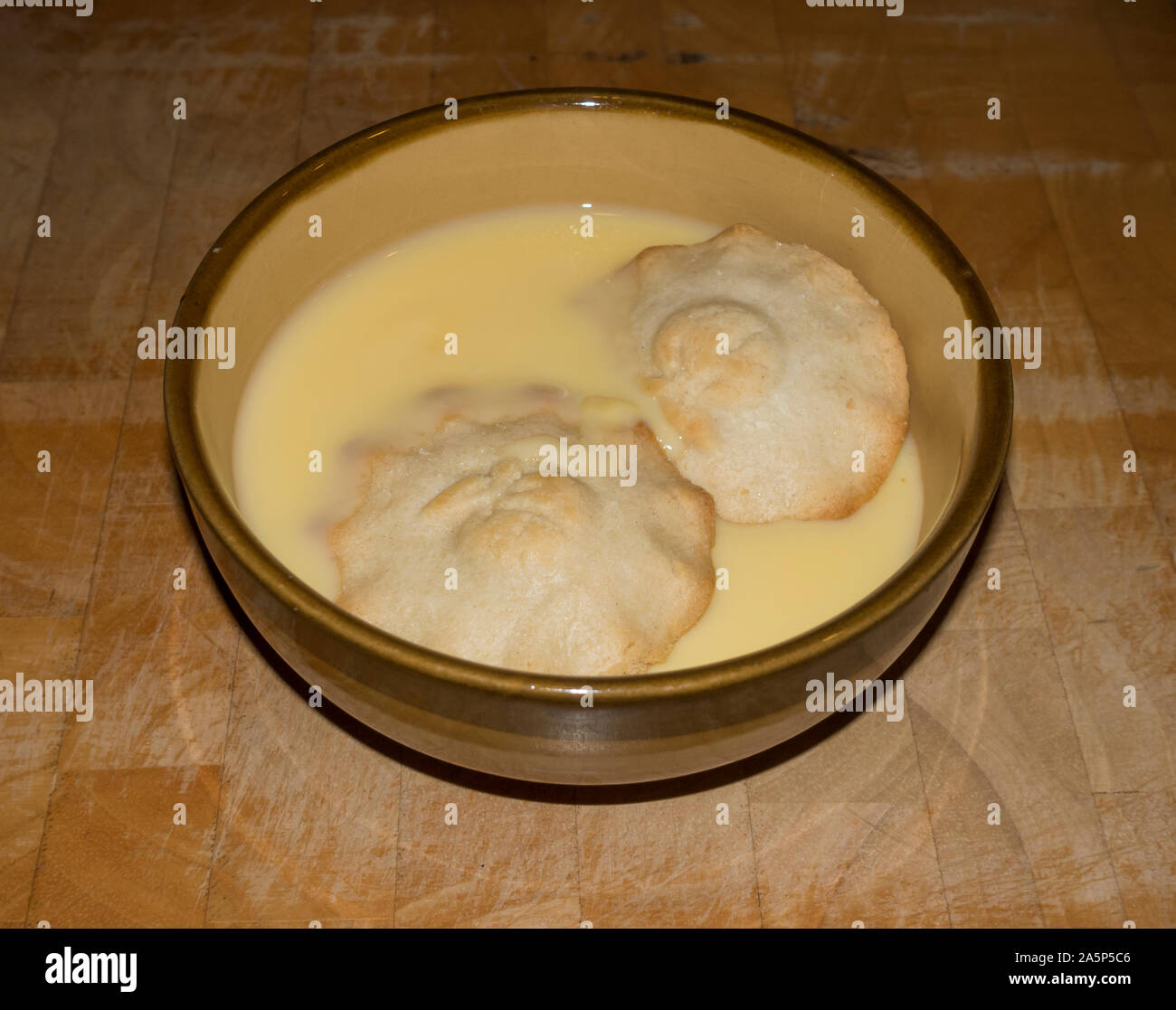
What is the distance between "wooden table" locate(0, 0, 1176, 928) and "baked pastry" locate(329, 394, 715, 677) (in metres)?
0.22

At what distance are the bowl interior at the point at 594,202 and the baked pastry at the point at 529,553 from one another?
0.15m

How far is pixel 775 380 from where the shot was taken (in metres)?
1.10

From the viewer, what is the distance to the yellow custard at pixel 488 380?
1047 millimetres

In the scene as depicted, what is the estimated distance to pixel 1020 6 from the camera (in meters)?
1.84

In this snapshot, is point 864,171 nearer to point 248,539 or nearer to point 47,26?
point 248,539

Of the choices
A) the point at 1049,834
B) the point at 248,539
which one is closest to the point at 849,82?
the point at 1049,834
